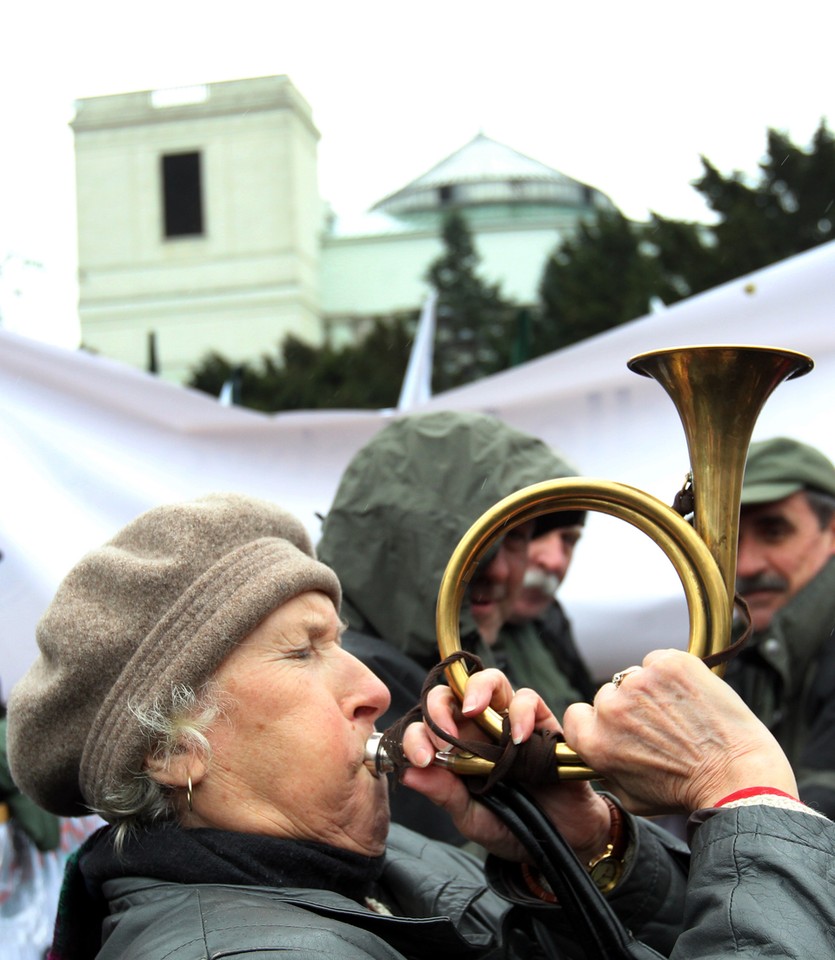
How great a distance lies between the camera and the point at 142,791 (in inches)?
78.2

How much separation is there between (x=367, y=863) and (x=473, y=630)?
3.30ft

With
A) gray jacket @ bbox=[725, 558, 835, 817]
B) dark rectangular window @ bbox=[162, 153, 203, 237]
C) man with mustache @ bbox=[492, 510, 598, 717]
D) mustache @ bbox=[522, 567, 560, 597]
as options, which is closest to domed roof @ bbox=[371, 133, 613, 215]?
dark rectangular window @ bbox=[162, 153, 203, 237]

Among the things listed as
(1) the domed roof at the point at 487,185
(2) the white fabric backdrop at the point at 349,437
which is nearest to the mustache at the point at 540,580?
(2) the white fabric backdrop at the point at 349,437

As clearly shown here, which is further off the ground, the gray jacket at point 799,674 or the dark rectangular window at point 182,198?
the dark rectangular window at point 182,198

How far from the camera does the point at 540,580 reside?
3.84 m

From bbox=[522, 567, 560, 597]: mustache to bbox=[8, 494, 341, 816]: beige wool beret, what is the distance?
6.08 feet

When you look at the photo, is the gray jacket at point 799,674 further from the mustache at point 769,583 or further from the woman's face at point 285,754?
the woman's face at point 285,754

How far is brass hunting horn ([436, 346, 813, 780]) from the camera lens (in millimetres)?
1774

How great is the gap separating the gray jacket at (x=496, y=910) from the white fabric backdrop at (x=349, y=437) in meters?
1.99

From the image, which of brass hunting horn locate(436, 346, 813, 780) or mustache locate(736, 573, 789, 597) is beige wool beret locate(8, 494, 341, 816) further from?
mustache locate(736, 573, 789, 597)

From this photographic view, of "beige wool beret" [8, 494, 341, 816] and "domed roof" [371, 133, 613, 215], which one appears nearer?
"beige wool beret" [8, 494, 341, 816]

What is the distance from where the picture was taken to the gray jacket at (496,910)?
150cm

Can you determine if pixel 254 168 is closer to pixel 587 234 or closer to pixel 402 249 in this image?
pixel 402 249

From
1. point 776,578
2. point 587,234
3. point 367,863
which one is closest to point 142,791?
point 367,863
